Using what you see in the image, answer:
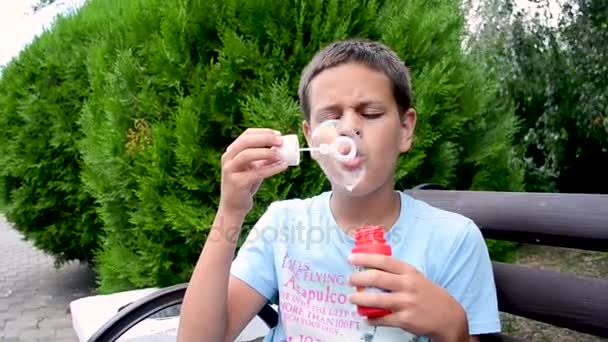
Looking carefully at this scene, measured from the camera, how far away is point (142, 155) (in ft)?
9.42

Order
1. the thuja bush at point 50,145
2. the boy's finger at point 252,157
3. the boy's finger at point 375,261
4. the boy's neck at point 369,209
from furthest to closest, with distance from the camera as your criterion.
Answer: the thuja bush at point 50,145 → the boy's neck at point 369,209 → the boy's finger at point 252,157 → the boy's finger at point 375,261

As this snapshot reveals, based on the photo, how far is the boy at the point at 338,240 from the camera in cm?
142

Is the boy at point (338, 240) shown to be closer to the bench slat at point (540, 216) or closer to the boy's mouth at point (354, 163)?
the boy's mouth at point (354, 163)

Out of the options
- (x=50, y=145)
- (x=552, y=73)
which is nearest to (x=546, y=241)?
(x=552, y=73)

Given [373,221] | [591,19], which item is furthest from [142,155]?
[591,19]

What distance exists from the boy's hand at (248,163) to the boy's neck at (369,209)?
25 centimetres

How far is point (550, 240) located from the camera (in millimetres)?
1505

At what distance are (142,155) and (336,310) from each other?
5.21 feet

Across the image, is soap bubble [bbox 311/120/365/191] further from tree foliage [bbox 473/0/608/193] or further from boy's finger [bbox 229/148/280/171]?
tree foliage [bbox 473/0/608/193]

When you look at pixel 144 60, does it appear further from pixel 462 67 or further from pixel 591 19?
pixel 591 19

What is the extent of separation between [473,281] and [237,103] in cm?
146

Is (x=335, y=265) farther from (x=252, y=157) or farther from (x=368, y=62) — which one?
(x=368, y=62)

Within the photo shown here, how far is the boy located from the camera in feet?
4.66

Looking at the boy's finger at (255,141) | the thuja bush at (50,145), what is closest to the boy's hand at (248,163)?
the boy's finger at (255,141)
